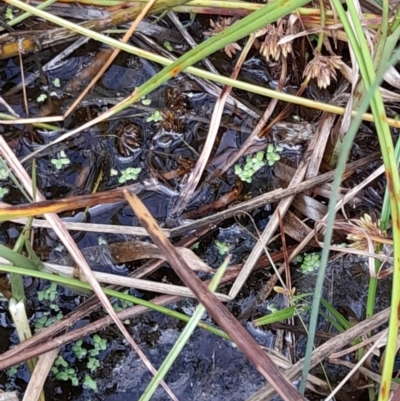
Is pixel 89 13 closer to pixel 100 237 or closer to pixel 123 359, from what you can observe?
pixel 100 237

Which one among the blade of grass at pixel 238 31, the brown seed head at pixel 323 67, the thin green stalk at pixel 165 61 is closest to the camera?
the blade of grass at pixel 238 31

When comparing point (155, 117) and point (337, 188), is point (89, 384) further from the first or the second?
point (337, 188)

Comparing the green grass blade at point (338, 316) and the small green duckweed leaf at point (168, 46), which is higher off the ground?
the small green duckweed leaf at point (168, 46)

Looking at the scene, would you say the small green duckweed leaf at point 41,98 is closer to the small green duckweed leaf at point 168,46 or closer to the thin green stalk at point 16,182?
the thin green stalk at point 16,182

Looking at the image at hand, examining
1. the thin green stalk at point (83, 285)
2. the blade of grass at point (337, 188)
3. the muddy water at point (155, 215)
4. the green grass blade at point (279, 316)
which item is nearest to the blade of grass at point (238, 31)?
the blade of grass at point (337, 188)

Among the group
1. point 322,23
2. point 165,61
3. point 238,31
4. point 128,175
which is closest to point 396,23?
point 322,23

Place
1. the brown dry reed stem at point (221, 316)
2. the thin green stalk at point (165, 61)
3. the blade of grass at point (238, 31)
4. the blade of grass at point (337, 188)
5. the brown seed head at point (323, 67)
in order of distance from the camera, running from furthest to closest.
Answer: the brown seed head at point (323, 67), the thin green stalk at point (165, 61), the blade of grass at point (238, 31), the brown dry reed stem at point (221, 316), the blade of grass at point (337, 188)

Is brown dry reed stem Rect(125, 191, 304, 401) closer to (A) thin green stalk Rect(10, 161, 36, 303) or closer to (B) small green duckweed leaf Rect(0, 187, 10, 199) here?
(A) thin green stalk Rect(10, 161, 36, 303)

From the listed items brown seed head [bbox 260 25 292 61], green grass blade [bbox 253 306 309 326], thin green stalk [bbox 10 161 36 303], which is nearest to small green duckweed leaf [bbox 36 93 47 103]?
thin green stalk [bbox 10 161 36 303]

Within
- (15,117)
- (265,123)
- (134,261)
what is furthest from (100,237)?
(265,123)

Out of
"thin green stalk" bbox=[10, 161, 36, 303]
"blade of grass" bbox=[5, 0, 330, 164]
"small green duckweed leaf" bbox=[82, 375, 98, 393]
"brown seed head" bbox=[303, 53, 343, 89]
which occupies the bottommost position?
"small green duckweed leaf" bbox=[82, 375, 98, 393]

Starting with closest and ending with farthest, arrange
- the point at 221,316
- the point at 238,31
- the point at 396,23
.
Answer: the point at 221,316 → the point at 238,31 → the point at 396,23

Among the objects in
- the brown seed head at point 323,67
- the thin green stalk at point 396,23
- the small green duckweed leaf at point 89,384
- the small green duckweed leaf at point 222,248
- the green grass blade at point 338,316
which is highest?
the thin green stalk at point 396,23
